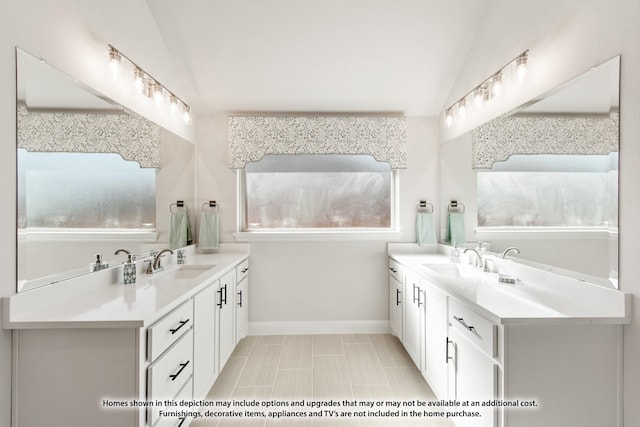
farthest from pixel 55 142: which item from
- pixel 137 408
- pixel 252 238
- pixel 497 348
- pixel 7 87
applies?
pixel 497 348

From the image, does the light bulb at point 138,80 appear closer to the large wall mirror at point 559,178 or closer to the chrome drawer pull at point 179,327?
the chrome drawer pull at point 179,327

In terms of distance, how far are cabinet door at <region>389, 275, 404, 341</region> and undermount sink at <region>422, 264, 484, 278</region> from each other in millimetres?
443

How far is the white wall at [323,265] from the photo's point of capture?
11.6 ft

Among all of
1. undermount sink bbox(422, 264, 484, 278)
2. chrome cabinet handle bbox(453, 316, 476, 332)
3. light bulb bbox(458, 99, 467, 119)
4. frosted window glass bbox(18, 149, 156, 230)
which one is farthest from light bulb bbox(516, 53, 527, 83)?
frosted window glass bbox(18, 149, 156, 230)

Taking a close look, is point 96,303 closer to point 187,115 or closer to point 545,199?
point 187,115

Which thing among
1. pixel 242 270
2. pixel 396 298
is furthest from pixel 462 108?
pixel 242 270

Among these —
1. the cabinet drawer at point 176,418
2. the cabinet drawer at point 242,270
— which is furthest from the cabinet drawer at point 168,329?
the cabinet drawer at point 242,270

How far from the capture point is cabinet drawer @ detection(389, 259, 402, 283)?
315 centimetres

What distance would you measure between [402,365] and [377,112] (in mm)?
2375

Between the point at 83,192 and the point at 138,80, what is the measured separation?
96 cm

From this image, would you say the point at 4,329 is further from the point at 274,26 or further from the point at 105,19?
the point at 274,26

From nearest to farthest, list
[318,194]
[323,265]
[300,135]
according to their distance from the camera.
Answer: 1. [300,135]
2. [323,265]
3. [318,194]

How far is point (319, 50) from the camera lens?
2.80 metres

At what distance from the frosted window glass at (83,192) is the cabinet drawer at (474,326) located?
210 cm
